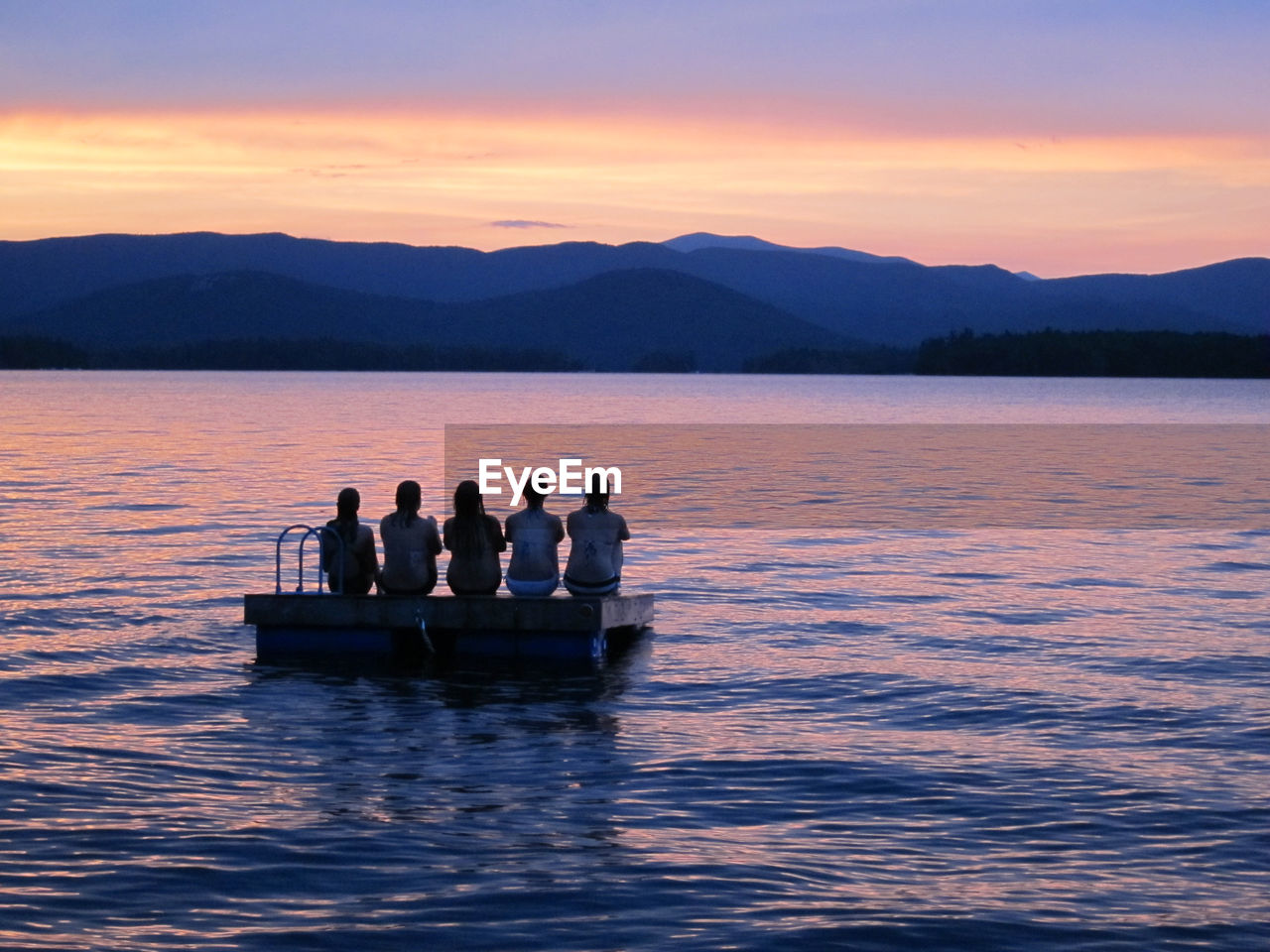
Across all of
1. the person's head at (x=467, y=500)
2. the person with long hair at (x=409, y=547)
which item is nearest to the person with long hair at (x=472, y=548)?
the person's head at (x=467, y=500)

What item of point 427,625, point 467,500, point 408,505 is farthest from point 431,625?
point 467,500

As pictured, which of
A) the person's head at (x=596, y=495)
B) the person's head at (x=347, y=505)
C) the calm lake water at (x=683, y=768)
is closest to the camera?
the calm lake water at (x=683, y=768)

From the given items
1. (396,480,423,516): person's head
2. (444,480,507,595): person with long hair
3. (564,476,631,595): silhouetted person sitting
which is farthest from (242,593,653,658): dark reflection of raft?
(396,480,423,516): person's head

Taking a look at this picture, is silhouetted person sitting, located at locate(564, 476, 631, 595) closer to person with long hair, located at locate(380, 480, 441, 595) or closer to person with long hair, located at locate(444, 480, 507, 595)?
person with long hair, located at locate(444, 480, 507, 595)

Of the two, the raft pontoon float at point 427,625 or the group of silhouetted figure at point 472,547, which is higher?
the group of silhouetted figure at point 472,547

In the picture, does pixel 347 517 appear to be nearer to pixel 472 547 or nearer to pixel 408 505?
pixel 408 505

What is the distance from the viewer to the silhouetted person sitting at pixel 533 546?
55.5ft

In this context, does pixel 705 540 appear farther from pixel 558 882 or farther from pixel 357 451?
pixel 357 451

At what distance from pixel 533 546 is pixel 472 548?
0.69 m

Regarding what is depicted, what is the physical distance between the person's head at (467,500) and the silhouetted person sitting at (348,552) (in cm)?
116

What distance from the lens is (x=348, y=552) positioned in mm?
17000

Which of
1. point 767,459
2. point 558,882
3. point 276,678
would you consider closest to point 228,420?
point 767,459

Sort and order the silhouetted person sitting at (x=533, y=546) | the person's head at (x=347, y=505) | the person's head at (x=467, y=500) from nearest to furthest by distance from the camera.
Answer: the person's head at (x=467, y=500) < the person's head at (x=347, y=505) < the silhouetted person sitting at (x=533, y=546)

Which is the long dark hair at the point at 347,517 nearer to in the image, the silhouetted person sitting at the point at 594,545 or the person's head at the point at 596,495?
the silhouetted person sitting at the point at 594,545
